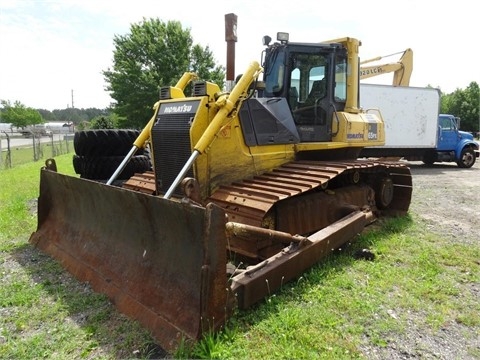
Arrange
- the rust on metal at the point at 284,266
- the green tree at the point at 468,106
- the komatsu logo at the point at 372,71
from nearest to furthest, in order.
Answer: the rust on metal at the point at 284,266 → the komatsu logo at the point at 372,71 → the green tree at the point at 468,106

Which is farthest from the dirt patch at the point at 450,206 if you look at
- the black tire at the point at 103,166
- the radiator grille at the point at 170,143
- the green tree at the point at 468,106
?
the green tree at the point at 468,106

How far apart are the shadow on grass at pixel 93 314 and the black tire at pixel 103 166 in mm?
2544

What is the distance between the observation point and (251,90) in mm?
4766

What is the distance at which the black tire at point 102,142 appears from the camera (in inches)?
270

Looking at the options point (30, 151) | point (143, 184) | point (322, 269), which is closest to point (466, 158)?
point (322, 269)

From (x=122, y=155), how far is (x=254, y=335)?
16.6 feet

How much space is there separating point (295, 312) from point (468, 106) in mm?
59369

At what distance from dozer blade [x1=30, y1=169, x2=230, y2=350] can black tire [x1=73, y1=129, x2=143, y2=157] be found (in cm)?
218

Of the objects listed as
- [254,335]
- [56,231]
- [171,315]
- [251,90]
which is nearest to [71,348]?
[171,315]

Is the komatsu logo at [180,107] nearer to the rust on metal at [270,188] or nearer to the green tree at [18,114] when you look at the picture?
the rust on metal at [270,188]

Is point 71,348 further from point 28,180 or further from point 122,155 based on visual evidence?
point 28,180

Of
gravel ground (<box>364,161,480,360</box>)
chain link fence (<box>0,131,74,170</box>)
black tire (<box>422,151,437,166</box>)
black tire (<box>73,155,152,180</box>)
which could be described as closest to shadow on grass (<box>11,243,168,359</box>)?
gravel ground (<box>364,161,480,360</box>)

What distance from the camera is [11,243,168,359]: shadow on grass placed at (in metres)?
2.82

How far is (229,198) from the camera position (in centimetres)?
427
